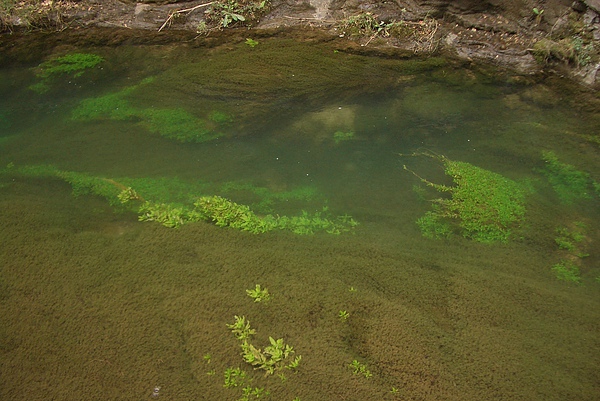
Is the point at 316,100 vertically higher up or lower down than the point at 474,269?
higher up

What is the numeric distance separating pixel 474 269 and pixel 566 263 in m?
0.63

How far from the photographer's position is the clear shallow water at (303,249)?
95.6 inches

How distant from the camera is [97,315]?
2.65 metres

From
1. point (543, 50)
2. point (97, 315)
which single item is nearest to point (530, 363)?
point (97, 315)

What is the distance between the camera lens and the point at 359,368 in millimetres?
2400

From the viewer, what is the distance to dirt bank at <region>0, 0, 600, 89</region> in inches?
185

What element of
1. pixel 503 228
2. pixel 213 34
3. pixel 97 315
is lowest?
pixel 97 315

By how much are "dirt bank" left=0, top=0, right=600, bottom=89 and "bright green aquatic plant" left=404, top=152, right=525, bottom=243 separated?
5.80ft

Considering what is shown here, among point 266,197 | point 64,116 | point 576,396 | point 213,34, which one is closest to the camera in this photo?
point 576,396

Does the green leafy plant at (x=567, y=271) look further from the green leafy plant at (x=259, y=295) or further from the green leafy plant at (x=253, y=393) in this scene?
the green leafy plant at (x=253, y=393)

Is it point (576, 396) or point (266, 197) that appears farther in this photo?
point (266, 197)

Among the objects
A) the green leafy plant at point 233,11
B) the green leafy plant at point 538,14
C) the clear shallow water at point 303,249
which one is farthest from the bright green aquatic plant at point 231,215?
the green leafy plant at point 538,14

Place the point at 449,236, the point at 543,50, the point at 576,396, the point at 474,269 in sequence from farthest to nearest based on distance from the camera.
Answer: the point at 543,50, the point at 449,236, the point at 474,269, the point at 576,396

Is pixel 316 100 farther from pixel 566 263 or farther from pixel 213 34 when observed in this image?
pixel 566 263
